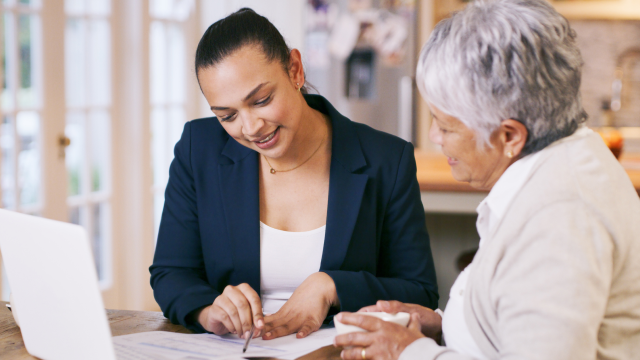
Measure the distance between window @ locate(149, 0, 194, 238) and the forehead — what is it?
7.91 feet

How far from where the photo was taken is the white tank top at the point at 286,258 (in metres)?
1.31

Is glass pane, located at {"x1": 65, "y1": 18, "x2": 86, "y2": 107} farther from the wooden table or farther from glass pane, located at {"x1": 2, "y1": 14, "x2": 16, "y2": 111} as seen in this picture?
the wooden table

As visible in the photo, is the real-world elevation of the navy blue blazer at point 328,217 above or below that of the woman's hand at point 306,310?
above

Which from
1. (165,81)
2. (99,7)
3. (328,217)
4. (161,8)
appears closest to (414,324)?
(328,217)

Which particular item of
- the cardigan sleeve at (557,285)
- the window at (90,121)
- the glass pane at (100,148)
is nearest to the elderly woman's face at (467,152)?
the cardigan sleeve at (557,285)

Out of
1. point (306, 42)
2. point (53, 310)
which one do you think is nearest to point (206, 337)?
point (53, 310)

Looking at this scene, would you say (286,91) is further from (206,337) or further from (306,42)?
(306,42)

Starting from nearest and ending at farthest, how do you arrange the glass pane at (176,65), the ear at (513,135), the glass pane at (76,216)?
the ear at (513,135), the glass pane at (76,216), the glass pane at (176,65)

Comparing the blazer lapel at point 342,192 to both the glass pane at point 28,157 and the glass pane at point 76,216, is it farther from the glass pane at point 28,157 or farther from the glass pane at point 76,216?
the glass pane at point 76,216

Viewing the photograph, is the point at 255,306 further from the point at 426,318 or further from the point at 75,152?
the point at 75,152

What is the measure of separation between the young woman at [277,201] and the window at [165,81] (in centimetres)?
225

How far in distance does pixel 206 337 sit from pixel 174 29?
3031mm

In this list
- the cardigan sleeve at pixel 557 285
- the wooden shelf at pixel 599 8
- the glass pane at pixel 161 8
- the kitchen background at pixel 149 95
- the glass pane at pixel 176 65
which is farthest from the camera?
the wooden shelf at pixel 599 8

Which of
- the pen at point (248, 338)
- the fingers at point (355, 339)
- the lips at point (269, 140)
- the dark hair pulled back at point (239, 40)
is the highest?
the dark hair pulled back at point (239, 40)
